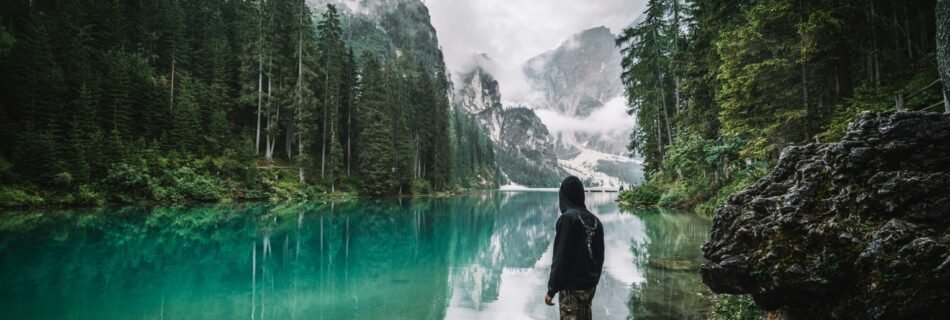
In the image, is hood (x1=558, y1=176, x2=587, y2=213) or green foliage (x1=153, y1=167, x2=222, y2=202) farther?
green foliage (x1=153, y1=167, x2=222, y2=202)

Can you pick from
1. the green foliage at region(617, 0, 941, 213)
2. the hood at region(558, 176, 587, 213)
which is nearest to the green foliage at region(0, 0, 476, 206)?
the hood at region(558, 176, 587, 213)

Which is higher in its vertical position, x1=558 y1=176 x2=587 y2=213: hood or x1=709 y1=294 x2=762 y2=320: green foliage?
x1=558 y1=176 x2=587 y2=213: hood

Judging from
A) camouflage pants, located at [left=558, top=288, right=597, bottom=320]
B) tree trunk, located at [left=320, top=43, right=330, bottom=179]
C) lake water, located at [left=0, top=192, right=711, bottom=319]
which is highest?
tree trunk, located at [left=320, top=43, right=330, bottom=179]

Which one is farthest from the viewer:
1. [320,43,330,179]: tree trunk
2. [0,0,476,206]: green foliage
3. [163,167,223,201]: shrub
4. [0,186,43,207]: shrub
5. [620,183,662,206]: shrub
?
[320,43,330,179]: tree trunk

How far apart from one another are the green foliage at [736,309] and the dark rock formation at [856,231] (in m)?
0.78

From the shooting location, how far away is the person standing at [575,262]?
14.5ft

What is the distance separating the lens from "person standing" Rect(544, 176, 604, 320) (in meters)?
4.41

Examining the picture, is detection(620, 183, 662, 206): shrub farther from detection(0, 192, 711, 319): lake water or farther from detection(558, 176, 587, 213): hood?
detection(558, 176, 587, 213): hood

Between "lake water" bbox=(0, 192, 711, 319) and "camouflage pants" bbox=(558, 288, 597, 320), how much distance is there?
2.49 metres

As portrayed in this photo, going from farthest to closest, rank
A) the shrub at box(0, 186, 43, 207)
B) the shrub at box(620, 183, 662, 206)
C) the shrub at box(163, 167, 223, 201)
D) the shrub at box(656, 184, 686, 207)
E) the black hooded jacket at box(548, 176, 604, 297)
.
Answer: the shrub at box(620, 183, 662, 206)
the shrub at box(163, 167, 223, 201)
the shrub at box(656, 184, 686, 207)
the shrub at box(0, 186, 43, 207)
the black hooded jacket at box(548, 176, 604, 297)

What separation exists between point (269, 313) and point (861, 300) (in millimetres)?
A: 7290

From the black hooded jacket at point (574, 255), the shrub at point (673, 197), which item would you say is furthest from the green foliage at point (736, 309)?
the shrub at point (673, 197)

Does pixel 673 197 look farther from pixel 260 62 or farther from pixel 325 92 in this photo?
pixel 260 62

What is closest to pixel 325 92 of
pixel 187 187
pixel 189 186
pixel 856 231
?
pixel 189 186
